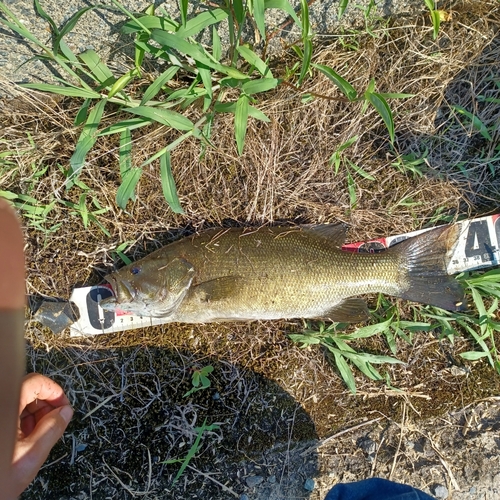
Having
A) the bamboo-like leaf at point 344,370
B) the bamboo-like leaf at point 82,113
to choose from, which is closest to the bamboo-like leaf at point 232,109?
the bamboo-like leaf at point 82,113

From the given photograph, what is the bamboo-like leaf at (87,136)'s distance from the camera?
2.83 meters

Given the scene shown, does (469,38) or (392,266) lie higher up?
(469,38)

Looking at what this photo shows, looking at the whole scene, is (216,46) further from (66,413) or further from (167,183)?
(66,413)

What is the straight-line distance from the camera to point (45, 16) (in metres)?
2.59

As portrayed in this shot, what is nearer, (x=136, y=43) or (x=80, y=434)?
(x=136, y=43)

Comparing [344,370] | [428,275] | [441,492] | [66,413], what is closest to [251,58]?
[428,275]

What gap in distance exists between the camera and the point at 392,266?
3.07 meters

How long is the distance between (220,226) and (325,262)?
86 centimetres

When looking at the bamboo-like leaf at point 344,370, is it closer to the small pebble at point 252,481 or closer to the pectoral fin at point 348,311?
the pectoral fin at point 348,311

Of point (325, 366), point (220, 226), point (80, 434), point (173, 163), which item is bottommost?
point (325, 366)

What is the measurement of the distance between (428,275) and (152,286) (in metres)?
2.01

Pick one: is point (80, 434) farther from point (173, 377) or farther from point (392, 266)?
point (392, 266)

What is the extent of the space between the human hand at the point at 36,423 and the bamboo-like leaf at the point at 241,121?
6.94 feet

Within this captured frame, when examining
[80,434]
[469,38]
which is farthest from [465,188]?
[80,434]
